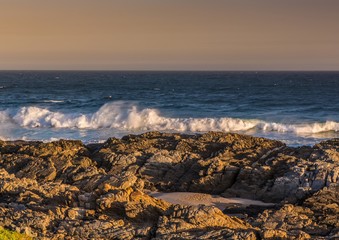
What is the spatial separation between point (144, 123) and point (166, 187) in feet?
102

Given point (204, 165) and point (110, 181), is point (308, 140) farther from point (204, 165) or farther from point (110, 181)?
point (110, 181)

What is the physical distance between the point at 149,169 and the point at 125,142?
3.34m

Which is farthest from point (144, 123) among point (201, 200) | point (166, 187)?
point (201, 200)

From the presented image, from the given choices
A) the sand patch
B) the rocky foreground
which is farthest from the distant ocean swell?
the sand patch

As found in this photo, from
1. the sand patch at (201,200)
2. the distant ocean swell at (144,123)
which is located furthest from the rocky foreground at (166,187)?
the distant ocean swell at (144,123)

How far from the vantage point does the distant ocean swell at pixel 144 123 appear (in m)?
47.4

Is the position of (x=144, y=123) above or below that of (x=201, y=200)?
Answer: below

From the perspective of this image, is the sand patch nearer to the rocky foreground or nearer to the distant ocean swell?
the rocky foreground

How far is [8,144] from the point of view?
23391mm

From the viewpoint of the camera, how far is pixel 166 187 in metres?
19.4

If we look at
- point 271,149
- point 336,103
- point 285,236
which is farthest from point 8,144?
point 336,103

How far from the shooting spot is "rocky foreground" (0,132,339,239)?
39.2 feet

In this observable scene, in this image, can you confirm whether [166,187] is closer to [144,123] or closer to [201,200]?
[201,200]

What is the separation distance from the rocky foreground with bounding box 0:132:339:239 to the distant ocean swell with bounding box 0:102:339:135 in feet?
79.5
